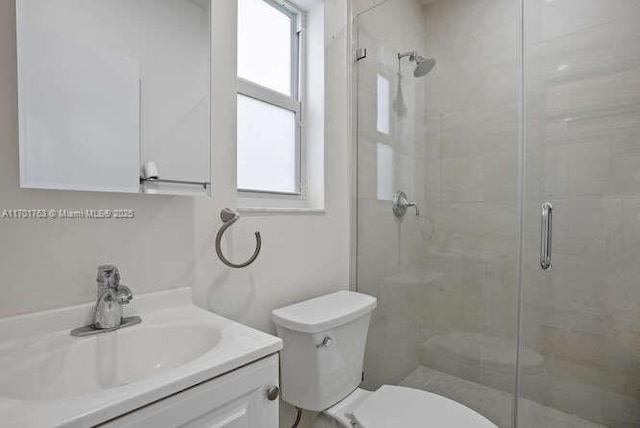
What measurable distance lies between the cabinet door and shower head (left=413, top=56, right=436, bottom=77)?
5.13ft

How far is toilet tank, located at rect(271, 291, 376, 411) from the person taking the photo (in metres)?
1.09

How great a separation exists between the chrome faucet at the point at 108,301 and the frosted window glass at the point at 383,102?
1.36 meters

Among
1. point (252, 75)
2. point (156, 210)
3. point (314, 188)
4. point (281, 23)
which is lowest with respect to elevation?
point (156, 210)

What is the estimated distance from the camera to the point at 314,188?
1.55 meters

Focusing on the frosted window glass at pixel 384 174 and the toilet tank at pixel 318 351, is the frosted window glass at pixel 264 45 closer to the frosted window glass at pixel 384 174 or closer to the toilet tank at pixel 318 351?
the frosted window glass at pixel 384 174

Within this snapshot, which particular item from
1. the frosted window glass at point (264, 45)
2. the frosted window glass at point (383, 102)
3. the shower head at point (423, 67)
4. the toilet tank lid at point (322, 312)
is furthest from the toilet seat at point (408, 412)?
the shower head at point (423, 67)

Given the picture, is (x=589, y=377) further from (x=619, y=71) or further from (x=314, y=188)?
(x=314, y=188)

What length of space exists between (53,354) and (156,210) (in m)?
0.41

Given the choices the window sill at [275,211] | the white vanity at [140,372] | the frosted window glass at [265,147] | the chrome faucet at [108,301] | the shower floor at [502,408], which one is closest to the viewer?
the white vanity at [140,372]

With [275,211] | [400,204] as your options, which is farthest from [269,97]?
[400,204]

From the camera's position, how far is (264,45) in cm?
145

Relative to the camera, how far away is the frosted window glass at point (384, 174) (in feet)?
5.58

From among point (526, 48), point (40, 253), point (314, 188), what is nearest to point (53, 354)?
point (40, 253)

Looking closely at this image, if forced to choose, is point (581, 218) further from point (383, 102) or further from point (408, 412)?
point (408, 412)
